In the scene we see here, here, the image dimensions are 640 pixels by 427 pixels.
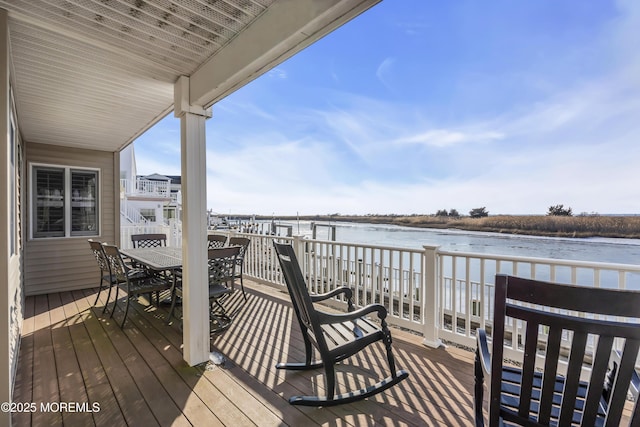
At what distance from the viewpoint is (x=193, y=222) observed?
2.53m

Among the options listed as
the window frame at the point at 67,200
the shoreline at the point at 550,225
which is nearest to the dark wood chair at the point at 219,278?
the window frame at the point at 67,200

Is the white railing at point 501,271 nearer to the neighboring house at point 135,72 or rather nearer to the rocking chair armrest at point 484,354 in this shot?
the rocking chair armrest at point 484,354

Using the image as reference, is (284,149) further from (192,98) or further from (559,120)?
(192,98)

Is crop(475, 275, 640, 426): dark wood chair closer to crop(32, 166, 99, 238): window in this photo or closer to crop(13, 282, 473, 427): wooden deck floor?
crop(13, 282, 473, 427): wooden deck floor

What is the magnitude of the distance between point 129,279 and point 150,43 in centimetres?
267

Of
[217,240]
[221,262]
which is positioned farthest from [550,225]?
[217,240]

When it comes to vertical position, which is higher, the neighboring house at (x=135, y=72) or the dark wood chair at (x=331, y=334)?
the neighboring house at (x=135, y=72)

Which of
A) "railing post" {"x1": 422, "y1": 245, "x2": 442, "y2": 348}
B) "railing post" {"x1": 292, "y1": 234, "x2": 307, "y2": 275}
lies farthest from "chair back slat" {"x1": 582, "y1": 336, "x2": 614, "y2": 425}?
"railing post" {"x1": 292, "y1": 234, "x2": 307, "y2": 275}

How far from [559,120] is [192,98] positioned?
36.0 feet

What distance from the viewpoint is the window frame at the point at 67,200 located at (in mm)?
4789

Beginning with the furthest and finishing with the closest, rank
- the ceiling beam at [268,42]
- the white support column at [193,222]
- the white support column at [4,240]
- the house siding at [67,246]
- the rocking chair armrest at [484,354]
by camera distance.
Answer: the house siding at [67,246], the white support column at [193,222], the white support column at [4,240], the ceiling beam at [268,42], the rocking chair armrest at [484,354]

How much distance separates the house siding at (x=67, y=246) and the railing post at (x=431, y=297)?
18.7ft

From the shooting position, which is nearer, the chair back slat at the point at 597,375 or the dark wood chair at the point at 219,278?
the chair back slat at the point at 597,375

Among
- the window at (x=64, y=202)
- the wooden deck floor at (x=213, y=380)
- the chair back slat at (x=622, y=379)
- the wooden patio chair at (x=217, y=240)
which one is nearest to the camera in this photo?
the chair back slat at (x=622, y=379)
